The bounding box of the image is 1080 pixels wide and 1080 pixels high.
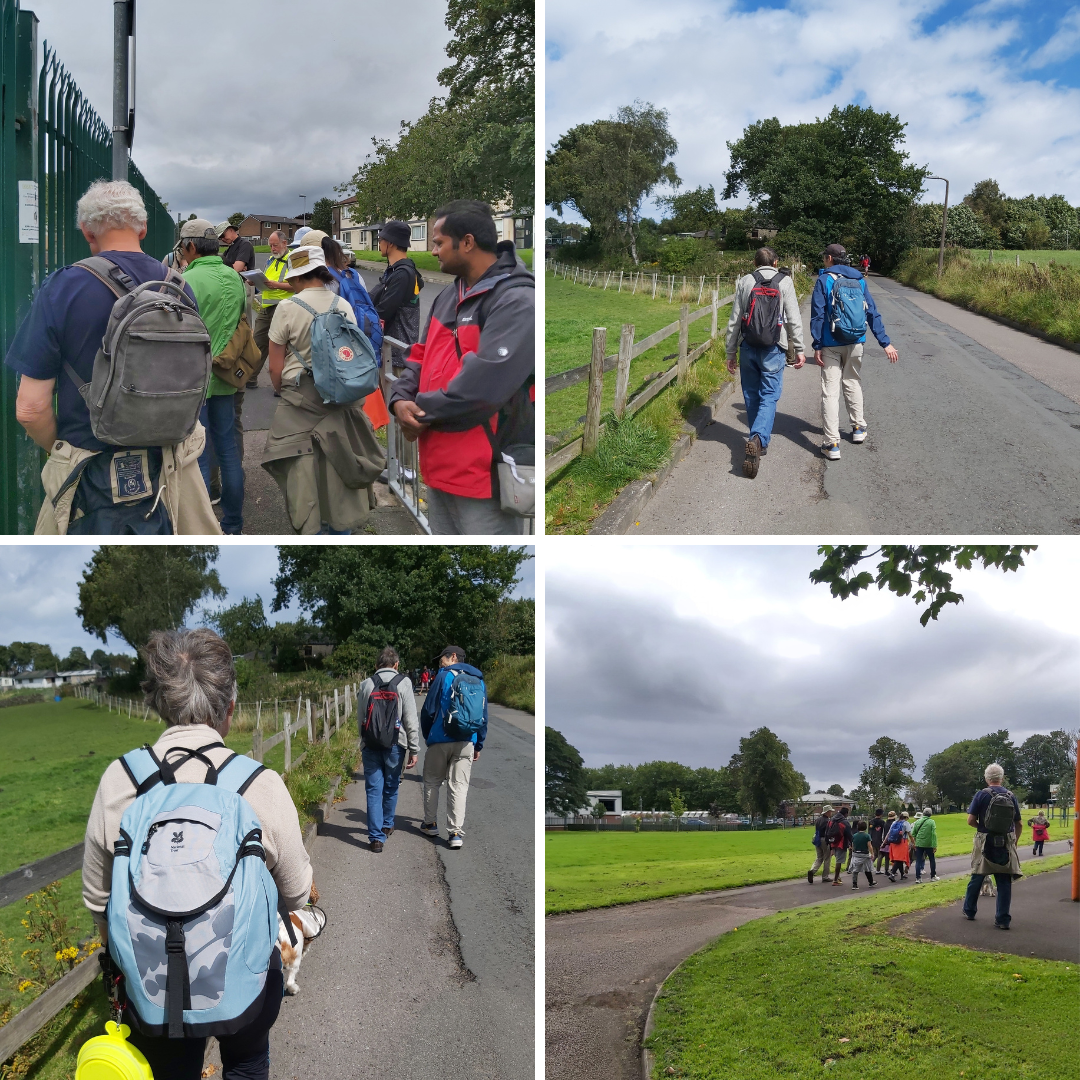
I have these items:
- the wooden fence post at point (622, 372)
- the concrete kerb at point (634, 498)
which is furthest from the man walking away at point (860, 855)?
the wooden fence post at point (622, 372)

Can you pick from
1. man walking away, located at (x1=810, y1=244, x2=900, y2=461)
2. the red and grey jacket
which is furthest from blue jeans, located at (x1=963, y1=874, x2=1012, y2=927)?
the red and grey jacket

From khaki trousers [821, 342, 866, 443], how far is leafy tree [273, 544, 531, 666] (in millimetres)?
3625

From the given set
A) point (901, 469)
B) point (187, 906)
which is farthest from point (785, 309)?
point (187, 906)

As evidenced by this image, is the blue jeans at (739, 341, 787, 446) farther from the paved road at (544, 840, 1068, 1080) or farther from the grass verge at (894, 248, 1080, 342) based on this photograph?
the grass verge at (894, 248, 1080, 342)

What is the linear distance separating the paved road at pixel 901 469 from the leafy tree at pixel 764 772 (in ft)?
4.86

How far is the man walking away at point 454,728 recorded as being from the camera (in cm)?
574

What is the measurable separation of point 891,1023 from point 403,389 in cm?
389

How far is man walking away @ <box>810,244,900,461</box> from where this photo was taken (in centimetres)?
723

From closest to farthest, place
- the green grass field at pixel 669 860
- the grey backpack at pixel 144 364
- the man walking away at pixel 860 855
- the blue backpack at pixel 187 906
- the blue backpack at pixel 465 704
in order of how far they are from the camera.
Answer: the blue backpack at pixel 187 906 → the grey backpack at pixel 144 364 → the green grass field at pixel 669 860 → the blue backpack at pixel 465 704 → the man walking away at pixel 860 855

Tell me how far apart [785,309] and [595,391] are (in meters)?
1.58

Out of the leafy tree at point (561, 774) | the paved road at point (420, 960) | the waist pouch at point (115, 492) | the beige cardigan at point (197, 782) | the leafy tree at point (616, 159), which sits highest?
the leafy tree at point (616, 159)

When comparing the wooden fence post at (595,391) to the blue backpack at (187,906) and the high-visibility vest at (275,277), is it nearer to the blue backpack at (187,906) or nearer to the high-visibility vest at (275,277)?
the high-visibility vest at (275,277)

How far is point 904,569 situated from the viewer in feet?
18.3

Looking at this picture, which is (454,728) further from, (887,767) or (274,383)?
(887,767)
